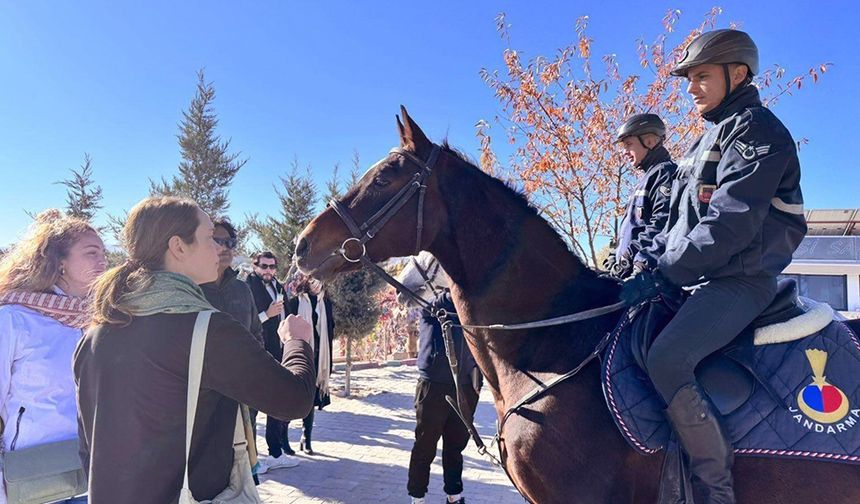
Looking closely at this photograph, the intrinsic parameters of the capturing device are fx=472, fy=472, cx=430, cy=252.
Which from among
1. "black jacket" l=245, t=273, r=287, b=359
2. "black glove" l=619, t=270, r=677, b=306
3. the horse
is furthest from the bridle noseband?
"black jacket" l=245, t=273, r=287, b=359

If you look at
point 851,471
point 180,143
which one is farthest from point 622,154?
point 180,143

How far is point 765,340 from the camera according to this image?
6.89 ft

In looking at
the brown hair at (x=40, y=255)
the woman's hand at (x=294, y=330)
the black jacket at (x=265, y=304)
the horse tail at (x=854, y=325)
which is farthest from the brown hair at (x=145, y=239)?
the black jacket at (x=265, y=304)

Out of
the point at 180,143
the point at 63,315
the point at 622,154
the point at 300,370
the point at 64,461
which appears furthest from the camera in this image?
the point at 180,143

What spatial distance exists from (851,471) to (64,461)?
3.44 m

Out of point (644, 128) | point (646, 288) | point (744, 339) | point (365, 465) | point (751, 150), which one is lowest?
point (365, 465)

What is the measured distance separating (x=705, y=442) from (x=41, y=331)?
10.2ft

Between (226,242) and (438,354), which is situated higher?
(226,242)

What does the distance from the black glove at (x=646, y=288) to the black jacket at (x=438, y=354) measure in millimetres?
1781

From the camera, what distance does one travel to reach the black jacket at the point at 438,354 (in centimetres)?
400

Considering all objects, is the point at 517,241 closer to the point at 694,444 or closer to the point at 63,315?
the point at 694,444

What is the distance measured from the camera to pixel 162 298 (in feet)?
5.30

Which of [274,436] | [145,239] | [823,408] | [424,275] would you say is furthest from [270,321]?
[823,408]

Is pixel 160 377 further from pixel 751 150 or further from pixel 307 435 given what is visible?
pixel 307 435
